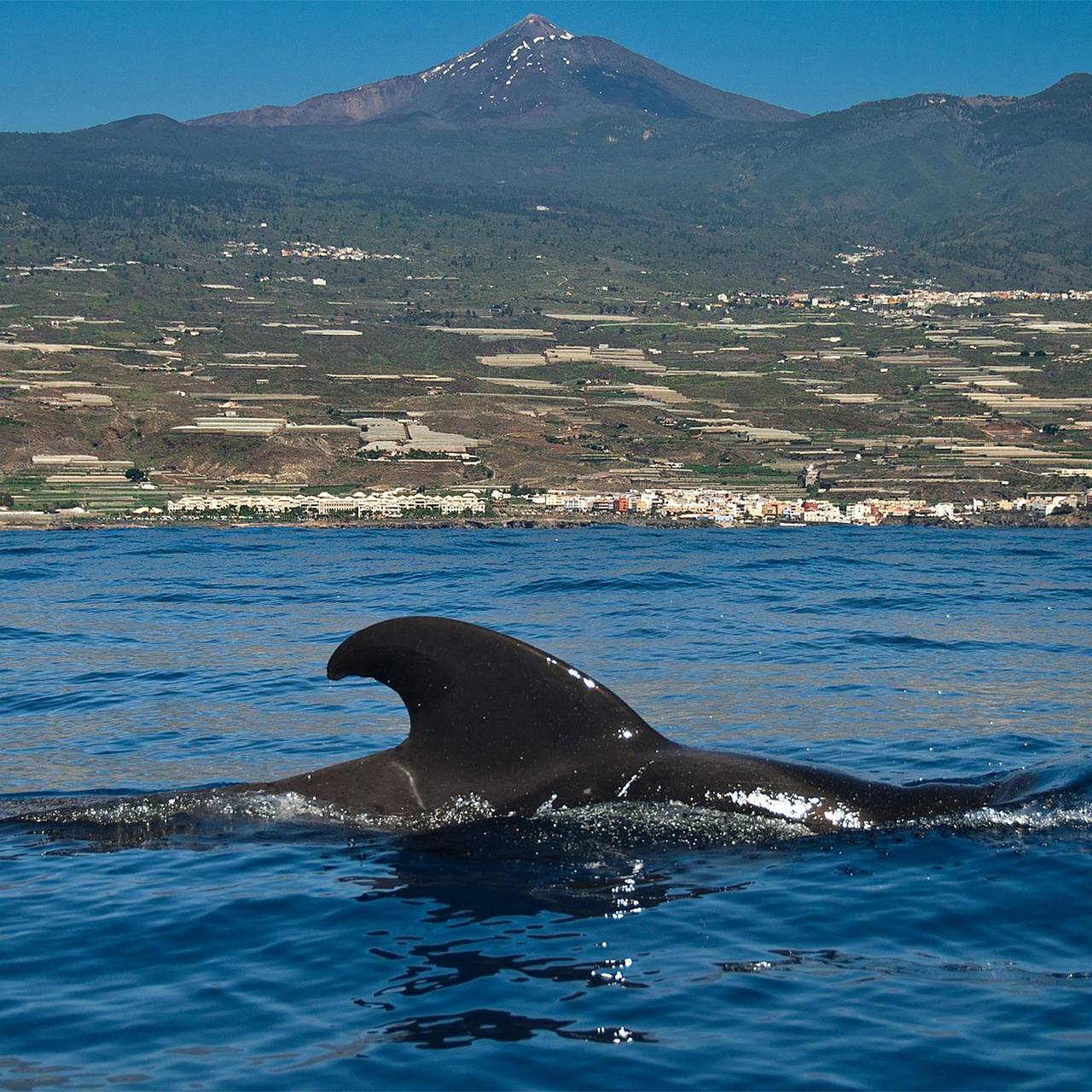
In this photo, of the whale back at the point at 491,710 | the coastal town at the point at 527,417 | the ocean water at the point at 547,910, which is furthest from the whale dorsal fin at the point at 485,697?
the coastal town at the point at 527,417

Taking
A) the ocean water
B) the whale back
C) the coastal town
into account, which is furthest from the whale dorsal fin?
the coastal town

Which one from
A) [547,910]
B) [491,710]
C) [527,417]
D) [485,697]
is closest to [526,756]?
[491,710]

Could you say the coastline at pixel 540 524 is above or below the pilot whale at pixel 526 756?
below

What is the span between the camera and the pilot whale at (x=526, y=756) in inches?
459

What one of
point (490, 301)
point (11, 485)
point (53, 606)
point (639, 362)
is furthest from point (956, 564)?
point (490, 301)

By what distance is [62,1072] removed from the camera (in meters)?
7.76

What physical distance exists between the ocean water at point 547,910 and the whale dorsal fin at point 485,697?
0.57 metres

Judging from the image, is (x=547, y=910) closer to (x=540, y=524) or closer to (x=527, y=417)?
(x=540, y=524)

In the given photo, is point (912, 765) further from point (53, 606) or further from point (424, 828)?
point (53, 606)

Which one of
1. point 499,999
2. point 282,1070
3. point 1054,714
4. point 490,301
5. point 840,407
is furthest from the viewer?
point 490,301

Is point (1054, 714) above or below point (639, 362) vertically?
below

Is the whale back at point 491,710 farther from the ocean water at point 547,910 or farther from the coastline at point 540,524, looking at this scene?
the coastline at point 540,524

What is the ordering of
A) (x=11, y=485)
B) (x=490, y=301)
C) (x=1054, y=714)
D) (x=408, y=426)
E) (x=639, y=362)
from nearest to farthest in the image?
(x=1054, y=714) < (x=11, y=485) < (x=408, y=426) < (x=639, y=362) < (x=490, y=301)

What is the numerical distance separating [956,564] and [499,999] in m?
28.8
